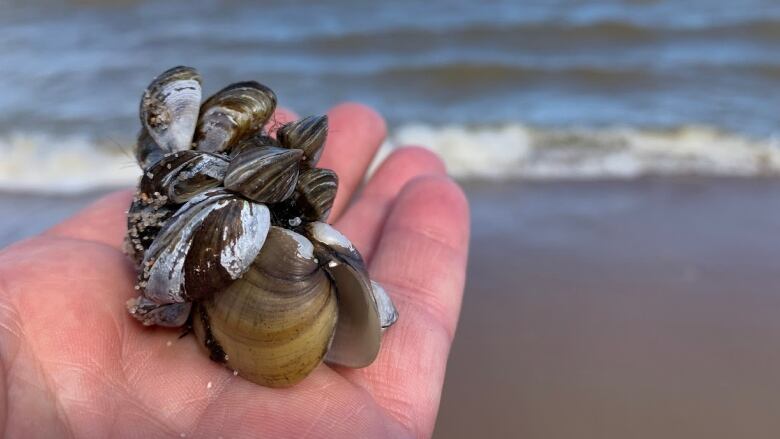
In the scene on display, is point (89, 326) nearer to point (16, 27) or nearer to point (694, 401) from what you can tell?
point (694, 401)

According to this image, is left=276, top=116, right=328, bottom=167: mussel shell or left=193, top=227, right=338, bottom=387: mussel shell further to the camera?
left=276, top=116, right=328, bottom=167: mussel shell

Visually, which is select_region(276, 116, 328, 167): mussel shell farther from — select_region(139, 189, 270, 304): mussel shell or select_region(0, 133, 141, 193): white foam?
select_region(0, 133, 141, 193): white foam

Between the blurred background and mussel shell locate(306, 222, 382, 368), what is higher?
the blurred background

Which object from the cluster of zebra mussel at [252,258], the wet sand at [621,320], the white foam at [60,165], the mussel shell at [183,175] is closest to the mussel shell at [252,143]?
the cluster of zebra mussel at [252,258]

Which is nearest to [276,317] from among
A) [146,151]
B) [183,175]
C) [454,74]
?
[183,175]

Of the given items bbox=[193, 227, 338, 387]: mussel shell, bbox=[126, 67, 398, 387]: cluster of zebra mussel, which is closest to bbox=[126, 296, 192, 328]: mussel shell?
bbox=[126, 67, 398, 387]: cluster of zebra mussel

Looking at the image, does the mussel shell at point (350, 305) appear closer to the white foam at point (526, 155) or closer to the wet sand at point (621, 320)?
the wet sand at point (621, 320)

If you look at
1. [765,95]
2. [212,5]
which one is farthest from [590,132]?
[212,5]
